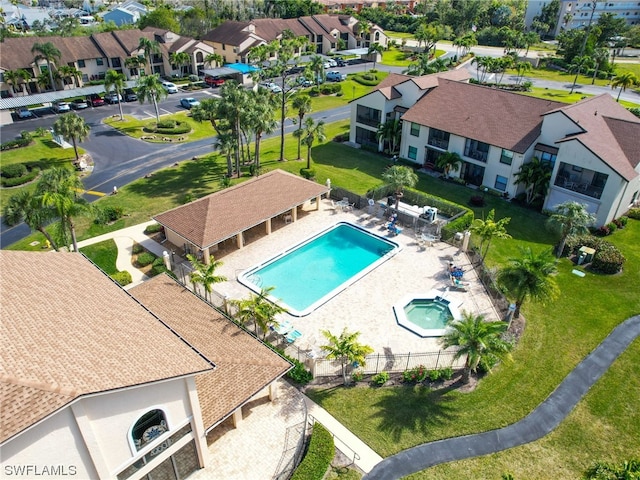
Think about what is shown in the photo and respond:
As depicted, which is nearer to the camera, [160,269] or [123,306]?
[123,306]

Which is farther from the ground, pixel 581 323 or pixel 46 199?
pixel 46 199

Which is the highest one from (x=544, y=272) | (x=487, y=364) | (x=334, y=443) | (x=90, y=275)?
(x=90, y=275)

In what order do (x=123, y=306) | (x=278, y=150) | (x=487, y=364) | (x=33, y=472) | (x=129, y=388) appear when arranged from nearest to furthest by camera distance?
(x=33, y=472)
(x=129, y=388)
(x=123, y=306)
(x=487, y=364)
(x=278, y=150)

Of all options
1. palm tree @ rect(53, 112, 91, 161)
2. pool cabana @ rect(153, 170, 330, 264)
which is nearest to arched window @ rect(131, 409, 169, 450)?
pool cabana @ rect(153, 170, 330, 264)

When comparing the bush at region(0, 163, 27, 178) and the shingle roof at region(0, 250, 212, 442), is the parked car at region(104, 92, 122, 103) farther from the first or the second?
the shingle roof at region(0, 250, 212, 442)

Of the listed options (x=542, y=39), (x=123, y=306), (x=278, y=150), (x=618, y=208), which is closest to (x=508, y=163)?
(x=618, y=208)

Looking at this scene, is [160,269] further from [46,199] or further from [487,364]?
[487,364]

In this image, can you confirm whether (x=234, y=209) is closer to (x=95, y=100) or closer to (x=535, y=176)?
(x=535, y=176)
